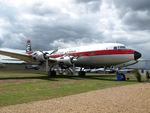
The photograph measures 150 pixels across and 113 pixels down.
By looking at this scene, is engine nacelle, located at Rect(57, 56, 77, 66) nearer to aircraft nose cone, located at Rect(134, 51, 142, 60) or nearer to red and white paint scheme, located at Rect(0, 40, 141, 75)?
red and white paint scheme, located at Rect(0, 40, 141, 75)

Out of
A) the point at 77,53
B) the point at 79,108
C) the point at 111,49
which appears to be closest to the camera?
the point at 79,108

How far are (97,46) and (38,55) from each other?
7.20 metres

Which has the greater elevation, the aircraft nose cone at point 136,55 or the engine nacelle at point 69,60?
the aircraft nose cone at point 136,55

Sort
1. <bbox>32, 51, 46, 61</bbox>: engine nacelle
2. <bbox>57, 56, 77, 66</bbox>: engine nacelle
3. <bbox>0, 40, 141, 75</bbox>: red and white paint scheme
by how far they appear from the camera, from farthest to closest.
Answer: <bbox>57, 56, 77, 66</bbox>: engine nacelle, <bbox>32, 51, 46, 61</bbox>: engine nacelle, <bbox>0, 40, 141, 75</bbox>: red and white paint scheme

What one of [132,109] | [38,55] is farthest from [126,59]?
[132,109]

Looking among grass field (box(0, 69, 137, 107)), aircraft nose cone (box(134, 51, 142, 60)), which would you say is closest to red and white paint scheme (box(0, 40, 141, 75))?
aircraft nose cone (box(134, 51, 142, 60))

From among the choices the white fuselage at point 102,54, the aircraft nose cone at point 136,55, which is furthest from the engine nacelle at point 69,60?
the aircraft nose cone at point 136,55

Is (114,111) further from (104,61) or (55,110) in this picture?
(104,61)

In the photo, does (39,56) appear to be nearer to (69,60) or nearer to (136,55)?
(69,60)

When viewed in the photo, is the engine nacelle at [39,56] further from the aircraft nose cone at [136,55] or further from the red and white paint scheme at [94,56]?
the aircraft nose cone at [136,55]

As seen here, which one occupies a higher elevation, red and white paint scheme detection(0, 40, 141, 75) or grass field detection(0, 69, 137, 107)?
red and white paint scheme detection(0, 40, 141, 75)

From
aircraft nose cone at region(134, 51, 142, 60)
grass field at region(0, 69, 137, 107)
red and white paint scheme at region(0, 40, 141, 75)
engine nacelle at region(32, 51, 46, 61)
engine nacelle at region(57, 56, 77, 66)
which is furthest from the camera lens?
engine nacelle at region(57, 56, 77, 66)

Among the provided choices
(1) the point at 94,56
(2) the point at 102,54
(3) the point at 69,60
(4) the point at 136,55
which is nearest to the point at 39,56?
(3) the point at 69,60

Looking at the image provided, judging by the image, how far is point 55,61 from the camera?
20.1 meters
